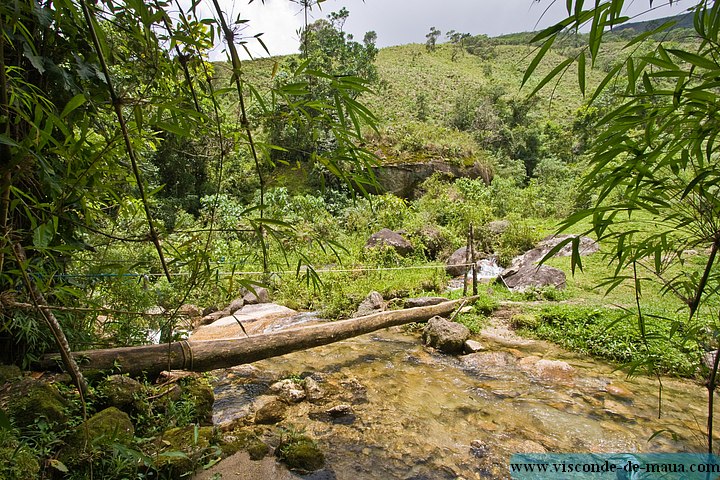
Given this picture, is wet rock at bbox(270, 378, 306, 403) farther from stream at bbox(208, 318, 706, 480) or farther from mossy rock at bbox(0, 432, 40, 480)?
mossy rock at bbox(0, 432, 40, 480)

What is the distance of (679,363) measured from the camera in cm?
433

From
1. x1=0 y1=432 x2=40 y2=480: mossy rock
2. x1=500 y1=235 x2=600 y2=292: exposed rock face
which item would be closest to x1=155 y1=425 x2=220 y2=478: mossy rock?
x1=0 y1=432 x2=40 y2=480: mossy rock

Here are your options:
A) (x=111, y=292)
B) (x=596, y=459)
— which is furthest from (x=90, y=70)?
(x=596, y=459)

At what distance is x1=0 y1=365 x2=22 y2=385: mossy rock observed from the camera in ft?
7.35

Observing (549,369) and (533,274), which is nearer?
(549,369)

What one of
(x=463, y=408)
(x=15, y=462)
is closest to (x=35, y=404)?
(x=15, y=462)

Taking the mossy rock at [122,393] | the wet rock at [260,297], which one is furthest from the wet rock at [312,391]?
the wet rock at [260,297]

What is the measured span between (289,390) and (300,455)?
1282 mm

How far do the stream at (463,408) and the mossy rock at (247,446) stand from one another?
0.53 m

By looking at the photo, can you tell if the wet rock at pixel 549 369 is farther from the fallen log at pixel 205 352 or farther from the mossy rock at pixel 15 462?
the mossy rock at pixel 15 462

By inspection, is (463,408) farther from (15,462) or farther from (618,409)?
(15,462)

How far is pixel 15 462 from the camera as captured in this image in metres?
1.62

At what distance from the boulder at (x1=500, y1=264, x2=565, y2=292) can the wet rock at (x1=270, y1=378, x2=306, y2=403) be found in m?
5.19

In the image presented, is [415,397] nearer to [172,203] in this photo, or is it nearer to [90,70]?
[90,70]
